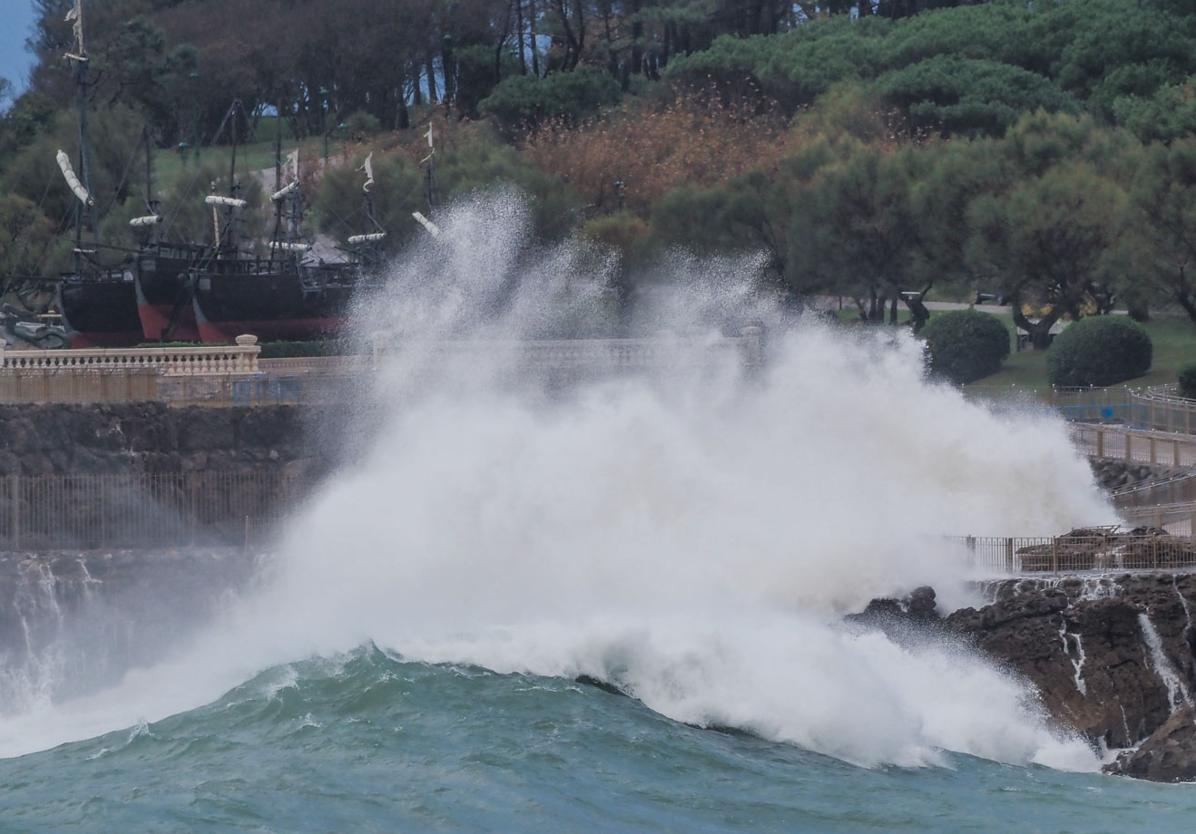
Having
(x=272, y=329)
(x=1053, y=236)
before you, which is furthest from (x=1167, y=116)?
(x=272, y=329)

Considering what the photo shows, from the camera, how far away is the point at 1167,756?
2286cm

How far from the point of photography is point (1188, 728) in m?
23.4

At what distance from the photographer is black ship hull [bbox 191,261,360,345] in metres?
48.1

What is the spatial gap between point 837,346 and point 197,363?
42.4ft

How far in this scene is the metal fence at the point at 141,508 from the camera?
34.9 metres

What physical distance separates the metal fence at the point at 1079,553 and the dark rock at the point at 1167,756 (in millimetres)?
4636

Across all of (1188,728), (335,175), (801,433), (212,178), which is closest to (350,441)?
(801,433)

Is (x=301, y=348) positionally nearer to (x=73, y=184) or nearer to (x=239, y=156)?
(x=73, y=184)

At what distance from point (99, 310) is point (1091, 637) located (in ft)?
97.4

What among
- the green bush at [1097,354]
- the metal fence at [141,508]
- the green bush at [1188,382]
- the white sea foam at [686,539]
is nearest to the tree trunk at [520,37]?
the green bush at [1097,354]

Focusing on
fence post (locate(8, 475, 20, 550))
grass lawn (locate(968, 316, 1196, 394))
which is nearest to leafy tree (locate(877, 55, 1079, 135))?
grass lawn (locate(968, 316, 1196, 394))

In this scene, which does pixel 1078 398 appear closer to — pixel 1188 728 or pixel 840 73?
pixel 1188 728

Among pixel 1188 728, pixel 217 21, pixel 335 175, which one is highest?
pixel 217 21

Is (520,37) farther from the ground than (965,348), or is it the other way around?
(520,37)
